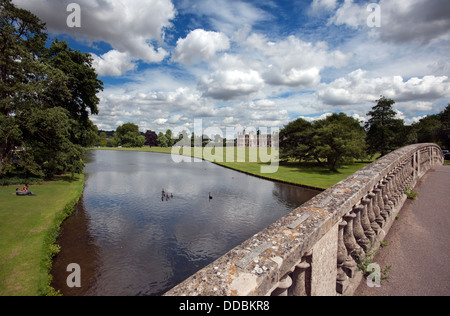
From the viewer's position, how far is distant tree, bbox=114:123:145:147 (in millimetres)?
135288

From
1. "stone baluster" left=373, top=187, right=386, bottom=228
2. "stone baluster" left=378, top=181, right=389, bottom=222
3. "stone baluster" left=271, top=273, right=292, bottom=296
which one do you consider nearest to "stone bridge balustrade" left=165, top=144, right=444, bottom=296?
"stone baluster" left=271, top=273, right=292, bottom=296

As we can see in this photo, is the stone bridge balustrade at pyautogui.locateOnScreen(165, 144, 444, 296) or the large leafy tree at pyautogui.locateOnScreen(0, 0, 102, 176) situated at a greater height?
the large leafy tree at pyautogui.locateOnScreen(0, 0, 102, 176)

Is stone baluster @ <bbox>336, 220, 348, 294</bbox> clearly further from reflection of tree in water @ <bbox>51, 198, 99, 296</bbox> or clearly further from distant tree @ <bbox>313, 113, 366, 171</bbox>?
distant tree @ <bbox>313, 113, 366, 171</bbox>

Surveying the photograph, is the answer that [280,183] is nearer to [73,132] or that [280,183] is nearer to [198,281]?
[73,132]

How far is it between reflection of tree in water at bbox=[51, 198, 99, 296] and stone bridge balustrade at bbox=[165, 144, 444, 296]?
9402mm

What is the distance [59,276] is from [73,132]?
24.5 meters

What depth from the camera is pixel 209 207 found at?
66.1ft

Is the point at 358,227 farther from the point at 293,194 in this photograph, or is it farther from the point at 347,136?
the point at 347,136

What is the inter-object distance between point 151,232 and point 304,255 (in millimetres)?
13647

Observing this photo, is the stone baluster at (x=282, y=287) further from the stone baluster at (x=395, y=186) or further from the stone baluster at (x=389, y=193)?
the stone baluster at (x=395, y=186)

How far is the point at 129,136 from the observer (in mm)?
134625
